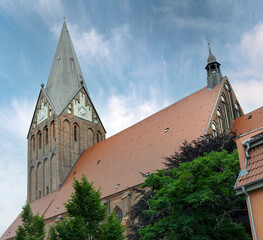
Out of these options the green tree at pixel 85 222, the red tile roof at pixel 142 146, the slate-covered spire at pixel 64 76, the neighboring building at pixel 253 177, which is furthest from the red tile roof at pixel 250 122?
the slate-covered spire at pixel 64 76

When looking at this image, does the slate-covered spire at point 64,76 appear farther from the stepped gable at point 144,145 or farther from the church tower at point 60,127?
the stepped gable at point 144,145

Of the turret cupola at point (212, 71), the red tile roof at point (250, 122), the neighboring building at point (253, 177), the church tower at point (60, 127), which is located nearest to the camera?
the neighboring building at point (253, 177)

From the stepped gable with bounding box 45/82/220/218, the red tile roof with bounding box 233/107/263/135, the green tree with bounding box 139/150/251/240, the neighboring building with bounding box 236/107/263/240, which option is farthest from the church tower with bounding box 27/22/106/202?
the neighboring building with bounding box 236/107/263/240

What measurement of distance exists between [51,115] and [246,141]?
27.8 metres

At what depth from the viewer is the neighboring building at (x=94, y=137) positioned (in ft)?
76.2

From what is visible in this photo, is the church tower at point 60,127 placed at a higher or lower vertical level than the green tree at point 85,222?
higher

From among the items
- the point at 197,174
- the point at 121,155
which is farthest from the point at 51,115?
the point at 197,174

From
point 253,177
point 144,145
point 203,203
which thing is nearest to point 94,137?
point 144,145

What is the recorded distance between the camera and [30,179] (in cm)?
3475

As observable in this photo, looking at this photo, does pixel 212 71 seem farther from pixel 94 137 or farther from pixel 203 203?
pixel 203 203

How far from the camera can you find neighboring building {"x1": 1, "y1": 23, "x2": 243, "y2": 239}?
23.2 meters

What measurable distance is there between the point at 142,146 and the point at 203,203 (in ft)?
47.4

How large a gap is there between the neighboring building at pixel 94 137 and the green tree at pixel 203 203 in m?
8.22

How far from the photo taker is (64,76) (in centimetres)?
3631
